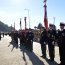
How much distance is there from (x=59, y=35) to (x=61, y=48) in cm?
68

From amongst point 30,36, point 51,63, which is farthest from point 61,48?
point 30,36

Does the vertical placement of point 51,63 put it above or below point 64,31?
below

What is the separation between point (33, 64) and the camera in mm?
13531

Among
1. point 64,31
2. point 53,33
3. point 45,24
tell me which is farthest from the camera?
point 45,24

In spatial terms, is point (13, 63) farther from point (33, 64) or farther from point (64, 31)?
point (64, 31)

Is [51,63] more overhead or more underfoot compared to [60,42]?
more underfoot

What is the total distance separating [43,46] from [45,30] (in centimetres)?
105

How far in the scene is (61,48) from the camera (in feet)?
41.0

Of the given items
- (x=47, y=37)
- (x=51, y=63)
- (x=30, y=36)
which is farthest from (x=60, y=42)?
(x=30, y=36)

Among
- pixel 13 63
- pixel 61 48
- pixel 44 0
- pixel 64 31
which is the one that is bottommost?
pixel 13 63

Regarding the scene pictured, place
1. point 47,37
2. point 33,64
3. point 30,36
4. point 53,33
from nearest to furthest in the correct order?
point 33,64 → point 53,33 → point 47,37 → point 30,36

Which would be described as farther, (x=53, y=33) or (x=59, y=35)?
(x=53, y=33)

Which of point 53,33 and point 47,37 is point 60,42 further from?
point 47,37

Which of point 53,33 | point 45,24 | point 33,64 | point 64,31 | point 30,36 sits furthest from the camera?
point 30,36
